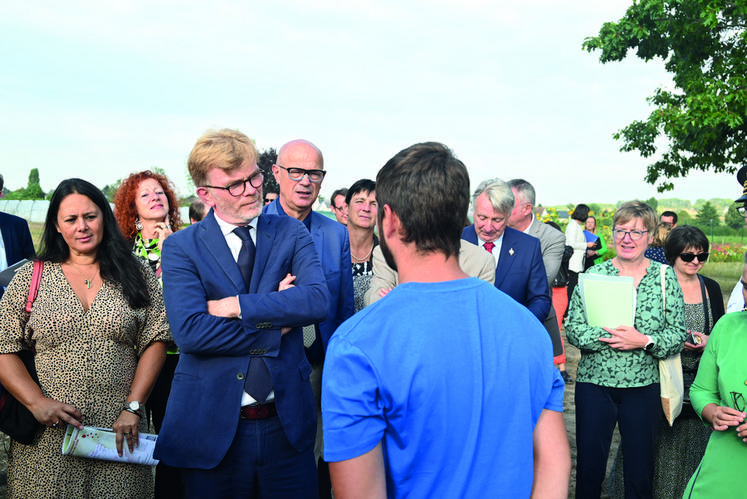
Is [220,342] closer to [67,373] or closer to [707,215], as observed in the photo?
[67,373]

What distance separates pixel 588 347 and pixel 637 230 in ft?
2.77

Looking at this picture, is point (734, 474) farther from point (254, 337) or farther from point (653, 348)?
point (254, 337)

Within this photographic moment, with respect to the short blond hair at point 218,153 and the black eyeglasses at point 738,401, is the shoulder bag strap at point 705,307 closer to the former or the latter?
the black eyeglasses at point 738,401

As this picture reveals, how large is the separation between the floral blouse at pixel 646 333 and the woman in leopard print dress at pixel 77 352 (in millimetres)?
2687

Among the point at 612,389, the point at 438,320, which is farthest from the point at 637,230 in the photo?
the point at 438,320

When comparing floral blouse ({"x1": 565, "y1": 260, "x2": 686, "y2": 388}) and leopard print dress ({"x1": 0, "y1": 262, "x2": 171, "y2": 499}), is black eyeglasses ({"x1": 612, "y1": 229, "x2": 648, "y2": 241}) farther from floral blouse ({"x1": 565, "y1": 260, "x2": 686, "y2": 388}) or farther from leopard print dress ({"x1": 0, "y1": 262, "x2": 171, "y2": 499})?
leopard print dress ({"x1": 0, "y1": 262, "x2": 171, "y2": 499})

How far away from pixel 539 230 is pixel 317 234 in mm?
2193

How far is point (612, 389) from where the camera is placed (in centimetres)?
380

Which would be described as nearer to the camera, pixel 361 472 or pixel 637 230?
pixel 361 472

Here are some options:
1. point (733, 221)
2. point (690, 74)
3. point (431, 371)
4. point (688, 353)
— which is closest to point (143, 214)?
point (431, 371)

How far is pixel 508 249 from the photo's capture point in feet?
13.7

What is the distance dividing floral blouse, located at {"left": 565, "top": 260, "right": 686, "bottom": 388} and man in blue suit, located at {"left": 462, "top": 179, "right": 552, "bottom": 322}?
0.40m

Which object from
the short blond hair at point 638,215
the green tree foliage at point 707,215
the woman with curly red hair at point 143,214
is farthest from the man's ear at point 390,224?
the green tree foliage at point 707,215

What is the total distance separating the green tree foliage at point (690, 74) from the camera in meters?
15.9
